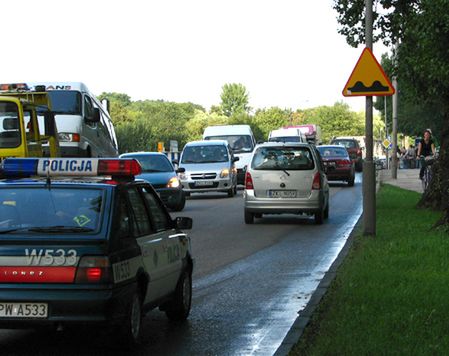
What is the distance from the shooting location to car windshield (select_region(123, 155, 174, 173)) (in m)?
25.3

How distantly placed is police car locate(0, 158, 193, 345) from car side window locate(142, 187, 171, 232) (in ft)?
0.08

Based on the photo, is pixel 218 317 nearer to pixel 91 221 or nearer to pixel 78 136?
pixel 91 221

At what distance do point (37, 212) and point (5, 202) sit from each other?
32cm

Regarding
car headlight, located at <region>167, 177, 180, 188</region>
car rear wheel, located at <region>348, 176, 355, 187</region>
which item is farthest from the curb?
car rear wheel, located at <region>348, 176, 355, 187</region>

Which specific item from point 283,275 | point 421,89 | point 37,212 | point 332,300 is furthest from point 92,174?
point 421,89

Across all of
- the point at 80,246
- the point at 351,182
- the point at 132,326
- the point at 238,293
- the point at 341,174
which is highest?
the point at 80,246

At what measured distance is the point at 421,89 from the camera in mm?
20672

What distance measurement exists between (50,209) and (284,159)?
45.4 feet

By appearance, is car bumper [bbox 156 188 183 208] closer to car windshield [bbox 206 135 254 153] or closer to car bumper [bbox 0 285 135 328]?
car windshield [bbox 206 135 254 153]

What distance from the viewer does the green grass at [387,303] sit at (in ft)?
22.6

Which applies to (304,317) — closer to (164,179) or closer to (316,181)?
(316,181)

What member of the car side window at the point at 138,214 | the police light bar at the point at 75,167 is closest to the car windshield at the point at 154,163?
the car side window at the point at 138,214

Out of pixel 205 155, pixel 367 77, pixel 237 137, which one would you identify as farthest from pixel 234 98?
pixel 367 77

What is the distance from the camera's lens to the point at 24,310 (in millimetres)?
6770
